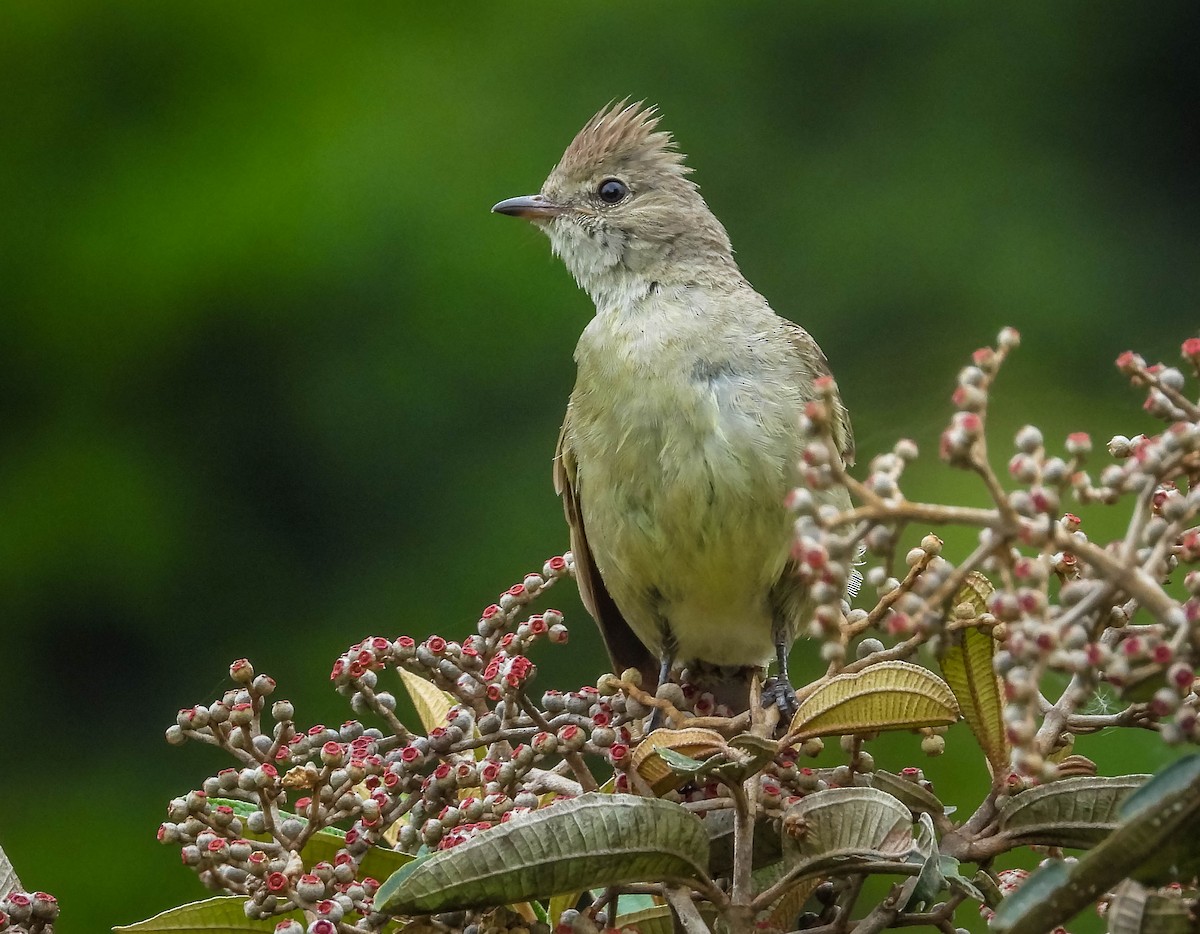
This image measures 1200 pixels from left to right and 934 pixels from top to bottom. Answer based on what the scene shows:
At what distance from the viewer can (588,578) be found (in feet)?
9.82

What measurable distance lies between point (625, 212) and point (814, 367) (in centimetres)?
64

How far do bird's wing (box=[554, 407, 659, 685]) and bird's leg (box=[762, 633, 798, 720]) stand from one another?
32 centimetres

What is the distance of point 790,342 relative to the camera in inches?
109

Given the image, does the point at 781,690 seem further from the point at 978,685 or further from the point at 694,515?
the point at 978,685

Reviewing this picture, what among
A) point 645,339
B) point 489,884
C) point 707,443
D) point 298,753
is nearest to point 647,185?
point 645,339

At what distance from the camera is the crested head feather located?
335 cm

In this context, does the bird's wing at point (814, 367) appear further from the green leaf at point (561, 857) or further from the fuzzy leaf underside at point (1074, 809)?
the green leaf at point (561, 857)

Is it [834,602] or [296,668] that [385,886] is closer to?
[834,602]

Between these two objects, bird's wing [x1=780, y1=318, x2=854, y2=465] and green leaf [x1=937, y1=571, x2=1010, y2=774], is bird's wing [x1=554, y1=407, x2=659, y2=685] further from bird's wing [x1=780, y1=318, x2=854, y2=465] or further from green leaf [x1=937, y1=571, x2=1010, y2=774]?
green leaf [x1=937, y1=571, x2=1010, y2=774]

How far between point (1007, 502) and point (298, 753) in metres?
0.94

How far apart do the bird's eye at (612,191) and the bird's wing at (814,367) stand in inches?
23.0

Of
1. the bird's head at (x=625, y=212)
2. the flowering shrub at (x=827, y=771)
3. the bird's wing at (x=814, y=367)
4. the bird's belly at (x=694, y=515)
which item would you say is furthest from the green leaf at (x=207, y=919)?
the bird's head at (x=625, y=212)

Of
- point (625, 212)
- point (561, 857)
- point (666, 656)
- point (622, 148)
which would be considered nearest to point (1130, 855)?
point (561, 857)

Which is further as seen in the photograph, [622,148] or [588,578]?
[622,148]
